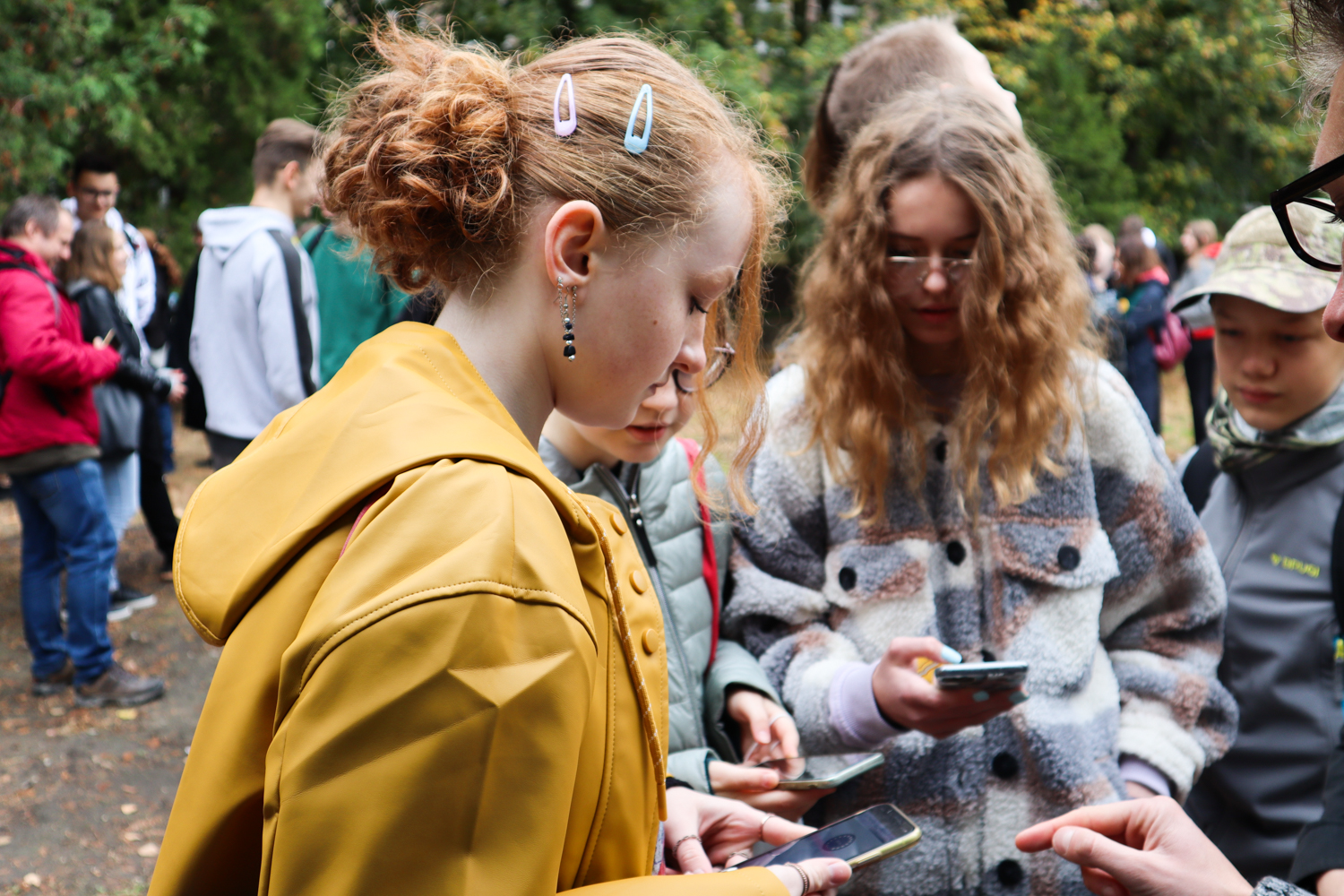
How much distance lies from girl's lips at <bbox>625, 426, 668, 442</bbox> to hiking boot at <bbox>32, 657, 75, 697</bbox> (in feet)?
15.3

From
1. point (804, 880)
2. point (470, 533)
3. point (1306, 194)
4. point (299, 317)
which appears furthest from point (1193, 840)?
point (299, 317)

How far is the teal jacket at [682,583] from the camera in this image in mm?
2008

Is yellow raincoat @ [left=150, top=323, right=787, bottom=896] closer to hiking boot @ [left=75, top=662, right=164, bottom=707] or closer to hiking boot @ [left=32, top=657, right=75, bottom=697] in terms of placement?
hiking boot @ [left=75, top=662, right=164, bottom=707]

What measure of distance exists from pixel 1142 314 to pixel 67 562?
8.47 m

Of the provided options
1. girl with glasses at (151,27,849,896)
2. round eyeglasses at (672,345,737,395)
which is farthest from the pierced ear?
round eyeglasses at (672,345,737,395)

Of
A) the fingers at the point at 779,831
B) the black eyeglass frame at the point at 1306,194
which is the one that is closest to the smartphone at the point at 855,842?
the fingers at the point at 779,831

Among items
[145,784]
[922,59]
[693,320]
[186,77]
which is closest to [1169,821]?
[693,320]

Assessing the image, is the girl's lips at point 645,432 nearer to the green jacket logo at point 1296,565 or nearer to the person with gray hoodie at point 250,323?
the green jacket logo at point 1296,565

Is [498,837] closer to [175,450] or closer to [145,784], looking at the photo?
[145,784]

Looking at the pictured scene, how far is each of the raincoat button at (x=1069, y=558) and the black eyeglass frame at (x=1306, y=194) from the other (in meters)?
0.72

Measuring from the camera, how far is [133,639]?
6129mm

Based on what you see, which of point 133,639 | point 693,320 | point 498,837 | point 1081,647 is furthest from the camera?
point 133,639

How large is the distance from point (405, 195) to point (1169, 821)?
5.21 feet

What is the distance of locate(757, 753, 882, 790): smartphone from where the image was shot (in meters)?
1.88
